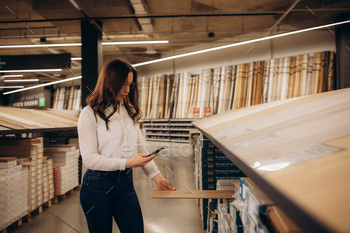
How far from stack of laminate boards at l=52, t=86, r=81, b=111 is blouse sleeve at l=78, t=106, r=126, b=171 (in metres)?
13.1

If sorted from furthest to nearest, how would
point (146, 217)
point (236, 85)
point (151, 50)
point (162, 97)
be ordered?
point (162, 97), point (151, 50), point (236, 85), point (146, 217)

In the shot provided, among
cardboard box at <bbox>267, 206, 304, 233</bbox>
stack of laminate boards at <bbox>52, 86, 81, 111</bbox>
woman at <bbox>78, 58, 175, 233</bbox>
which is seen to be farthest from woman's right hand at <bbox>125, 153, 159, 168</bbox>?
stack of laminate boards at <bbox>52, 86, 81, 111</bbox>

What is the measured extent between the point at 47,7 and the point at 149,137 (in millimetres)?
6467

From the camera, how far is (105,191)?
4.26 ft

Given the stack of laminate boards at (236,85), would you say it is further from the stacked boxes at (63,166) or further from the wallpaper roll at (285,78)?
the stacked boxes at (63,166)

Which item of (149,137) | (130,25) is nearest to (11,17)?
(130,25)

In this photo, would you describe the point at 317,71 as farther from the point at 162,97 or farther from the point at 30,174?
the point at 30,174

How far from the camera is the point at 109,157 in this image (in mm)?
1325

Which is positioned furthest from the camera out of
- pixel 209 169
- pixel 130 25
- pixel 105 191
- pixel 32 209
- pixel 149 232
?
pixel 130 25

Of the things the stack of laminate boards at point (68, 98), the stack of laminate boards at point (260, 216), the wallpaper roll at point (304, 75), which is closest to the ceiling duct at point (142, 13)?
the wallpaper roll at point (304, 75)

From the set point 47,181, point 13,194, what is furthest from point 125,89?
point 47,181

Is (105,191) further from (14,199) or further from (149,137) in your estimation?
(149,137)

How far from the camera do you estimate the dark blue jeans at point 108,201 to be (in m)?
1.30

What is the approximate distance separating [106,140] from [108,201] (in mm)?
343
